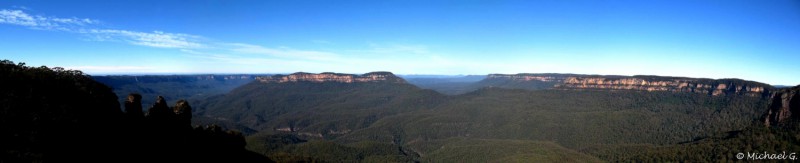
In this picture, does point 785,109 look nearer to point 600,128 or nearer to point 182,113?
point 600,128

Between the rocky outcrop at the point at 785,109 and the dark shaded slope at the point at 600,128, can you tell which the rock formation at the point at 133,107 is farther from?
the dark shaded slope at the point at 600,128

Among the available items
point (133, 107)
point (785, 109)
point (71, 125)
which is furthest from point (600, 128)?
point (71, 125)

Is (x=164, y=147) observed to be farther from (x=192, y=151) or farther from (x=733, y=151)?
(x=733, y=151)

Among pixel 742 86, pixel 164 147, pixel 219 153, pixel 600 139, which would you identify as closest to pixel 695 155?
pixel 600 139

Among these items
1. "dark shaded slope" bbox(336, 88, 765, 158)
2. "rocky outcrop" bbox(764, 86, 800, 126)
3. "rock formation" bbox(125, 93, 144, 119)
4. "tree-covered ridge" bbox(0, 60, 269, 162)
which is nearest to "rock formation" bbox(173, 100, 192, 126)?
"tree-covered ridge" bbox(0, 60, 269, 162)

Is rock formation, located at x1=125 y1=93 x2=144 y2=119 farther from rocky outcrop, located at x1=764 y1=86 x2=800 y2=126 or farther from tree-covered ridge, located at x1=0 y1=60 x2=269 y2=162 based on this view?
rocky outcrop, located at x1=764 y1=86 x2=800 y2=126
